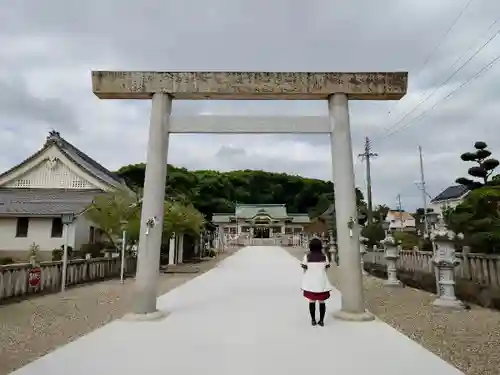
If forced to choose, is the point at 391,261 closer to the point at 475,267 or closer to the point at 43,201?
the point at 475,267

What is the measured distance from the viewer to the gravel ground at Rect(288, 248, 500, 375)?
4883 millimetres

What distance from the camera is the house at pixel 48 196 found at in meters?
19.0

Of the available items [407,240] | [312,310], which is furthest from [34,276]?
[407,240]

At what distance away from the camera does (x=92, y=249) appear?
60.0 feet

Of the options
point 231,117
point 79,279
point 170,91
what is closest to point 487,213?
point 231,117

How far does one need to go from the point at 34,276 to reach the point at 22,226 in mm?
10932

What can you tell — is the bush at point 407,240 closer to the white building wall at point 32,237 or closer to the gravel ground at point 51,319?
the gravel ground at point 51,319

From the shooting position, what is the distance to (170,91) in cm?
783

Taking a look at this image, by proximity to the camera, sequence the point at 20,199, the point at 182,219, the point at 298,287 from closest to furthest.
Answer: the point at 298,287 < the point at 182,219 < the point at 20,199

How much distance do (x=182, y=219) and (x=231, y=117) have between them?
10.9 metres

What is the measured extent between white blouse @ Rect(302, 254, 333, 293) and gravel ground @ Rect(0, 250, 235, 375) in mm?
3641

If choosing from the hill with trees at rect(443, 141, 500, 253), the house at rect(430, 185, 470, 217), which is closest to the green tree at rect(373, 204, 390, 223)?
the house at rect(430, 185, 470, 217)

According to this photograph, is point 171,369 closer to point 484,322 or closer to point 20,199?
point 484,322

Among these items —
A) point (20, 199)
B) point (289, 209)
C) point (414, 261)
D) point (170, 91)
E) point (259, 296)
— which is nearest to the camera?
point (170, 91)
